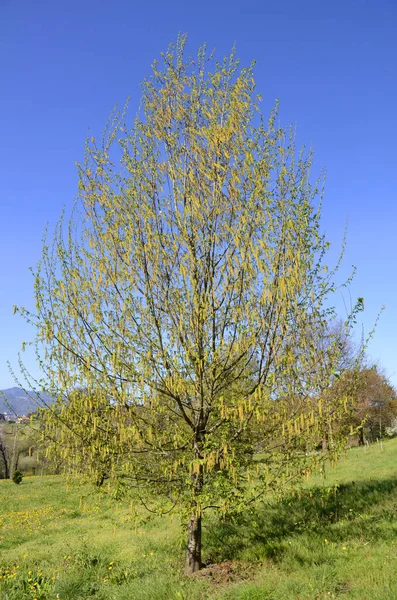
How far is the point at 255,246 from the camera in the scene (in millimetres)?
6469

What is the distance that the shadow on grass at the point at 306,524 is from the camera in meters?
8.15

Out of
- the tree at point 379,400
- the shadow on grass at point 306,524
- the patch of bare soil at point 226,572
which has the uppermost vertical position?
the tree at point 379,400

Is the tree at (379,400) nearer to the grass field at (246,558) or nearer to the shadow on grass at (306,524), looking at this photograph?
the grass field at (246,558)

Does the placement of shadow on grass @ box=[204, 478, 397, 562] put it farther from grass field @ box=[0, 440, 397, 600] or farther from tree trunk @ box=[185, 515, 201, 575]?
tree trunk @ box=[185, 515, 201, 575]

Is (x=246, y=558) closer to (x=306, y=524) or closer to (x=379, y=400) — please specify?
(x=306, y=524)

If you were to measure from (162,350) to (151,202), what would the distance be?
2786 mm

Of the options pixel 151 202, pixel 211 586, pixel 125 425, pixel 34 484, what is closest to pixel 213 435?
pixel 125 425

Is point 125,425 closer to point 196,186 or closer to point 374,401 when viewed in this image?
point 196,186

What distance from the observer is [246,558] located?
8070mm

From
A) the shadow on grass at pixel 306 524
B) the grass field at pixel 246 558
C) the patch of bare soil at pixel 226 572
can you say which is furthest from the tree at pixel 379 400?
the patch of bare soil at pixel 226 572

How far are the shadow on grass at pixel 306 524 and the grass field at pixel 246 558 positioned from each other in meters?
0.02

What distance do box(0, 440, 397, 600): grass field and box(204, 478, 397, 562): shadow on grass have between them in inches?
0.9

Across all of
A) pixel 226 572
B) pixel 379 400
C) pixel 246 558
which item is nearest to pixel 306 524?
pixel 246 558

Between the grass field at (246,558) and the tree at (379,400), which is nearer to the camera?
the grass field at (246,558)
